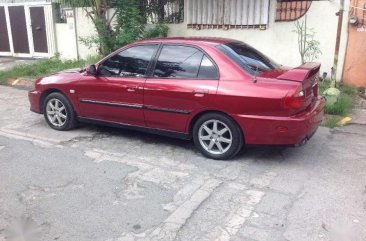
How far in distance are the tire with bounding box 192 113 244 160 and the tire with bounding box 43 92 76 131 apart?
7.11 feet

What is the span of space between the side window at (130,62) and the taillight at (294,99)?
6.44ft

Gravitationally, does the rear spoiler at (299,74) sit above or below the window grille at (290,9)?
below

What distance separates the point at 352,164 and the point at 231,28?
213 inches

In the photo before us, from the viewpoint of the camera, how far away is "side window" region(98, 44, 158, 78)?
544cm

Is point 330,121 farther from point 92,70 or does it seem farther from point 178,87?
point 92,70

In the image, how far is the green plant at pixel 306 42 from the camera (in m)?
8.52

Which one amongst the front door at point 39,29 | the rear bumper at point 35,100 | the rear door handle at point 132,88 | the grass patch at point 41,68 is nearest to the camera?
the rear door handle at point 132,88

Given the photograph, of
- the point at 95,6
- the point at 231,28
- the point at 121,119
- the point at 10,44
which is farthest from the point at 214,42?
the point at 10,44

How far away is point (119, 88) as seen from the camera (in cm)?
552

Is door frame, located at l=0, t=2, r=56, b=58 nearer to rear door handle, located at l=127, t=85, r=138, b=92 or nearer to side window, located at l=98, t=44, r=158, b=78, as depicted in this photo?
side window, located at l=98, t=44, r=158, b=78

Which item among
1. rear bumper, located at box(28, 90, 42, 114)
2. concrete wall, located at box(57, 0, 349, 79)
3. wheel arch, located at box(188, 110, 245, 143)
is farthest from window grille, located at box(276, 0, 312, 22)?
rear bumper, located at box(28, 90, 42, 114)

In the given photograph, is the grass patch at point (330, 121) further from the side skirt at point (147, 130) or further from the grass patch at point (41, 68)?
the grass patch at point (41, 68)

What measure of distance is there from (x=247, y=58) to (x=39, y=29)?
973 cm

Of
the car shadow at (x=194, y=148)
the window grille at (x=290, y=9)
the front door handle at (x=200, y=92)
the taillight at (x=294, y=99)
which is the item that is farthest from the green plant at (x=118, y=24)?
the taillight at (x=294, y=99)
